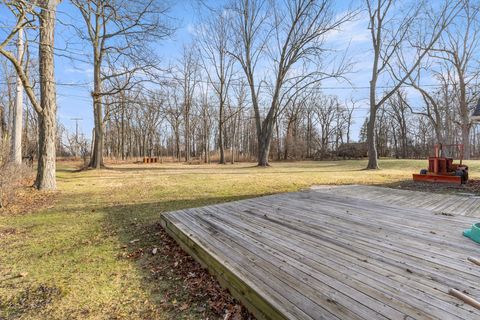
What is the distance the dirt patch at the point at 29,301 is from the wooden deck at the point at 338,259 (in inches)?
51.2

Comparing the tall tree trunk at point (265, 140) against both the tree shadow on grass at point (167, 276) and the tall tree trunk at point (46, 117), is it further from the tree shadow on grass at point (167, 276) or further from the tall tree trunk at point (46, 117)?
the tree shadow on grass at point (167, 276)

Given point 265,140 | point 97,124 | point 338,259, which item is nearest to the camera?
point 338,259

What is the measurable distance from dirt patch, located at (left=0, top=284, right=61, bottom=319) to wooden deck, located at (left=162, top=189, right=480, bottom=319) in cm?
130

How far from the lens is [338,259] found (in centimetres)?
220

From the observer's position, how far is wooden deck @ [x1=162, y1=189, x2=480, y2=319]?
1582 mm

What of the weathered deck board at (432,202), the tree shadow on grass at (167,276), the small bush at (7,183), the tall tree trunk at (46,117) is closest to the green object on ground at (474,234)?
the weathered deck board at (432,202)

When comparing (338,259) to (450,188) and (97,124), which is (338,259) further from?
(97,124)

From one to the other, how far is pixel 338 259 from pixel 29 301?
262 cm

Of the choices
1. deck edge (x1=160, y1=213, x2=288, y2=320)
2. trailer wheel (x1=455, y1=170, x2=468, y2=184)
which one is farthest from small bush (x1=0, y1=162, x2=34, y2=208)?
trailer wheel (x1=455, y1=170, x2=468, y2=184)

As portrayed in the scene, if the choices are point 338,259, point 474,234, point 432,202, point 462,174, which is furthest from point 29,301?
point 462,174

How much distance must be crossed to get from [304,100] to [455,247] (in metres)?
31.7

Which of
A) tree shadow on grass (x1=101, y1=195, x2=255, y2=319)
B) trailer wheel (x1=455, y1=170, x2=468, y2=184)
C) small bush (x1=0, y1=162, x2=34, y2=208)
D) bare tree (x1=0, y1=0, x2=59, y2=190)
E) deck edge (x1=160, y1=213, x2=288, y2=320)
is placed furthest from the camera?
trailer wheel (x1=455, y1=170, x2=468, y2=184)

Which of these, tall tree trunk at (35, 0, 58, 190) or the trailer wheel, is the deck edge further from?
the trailer wheel

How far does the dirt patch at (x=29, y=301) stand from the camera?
6.59 ft
